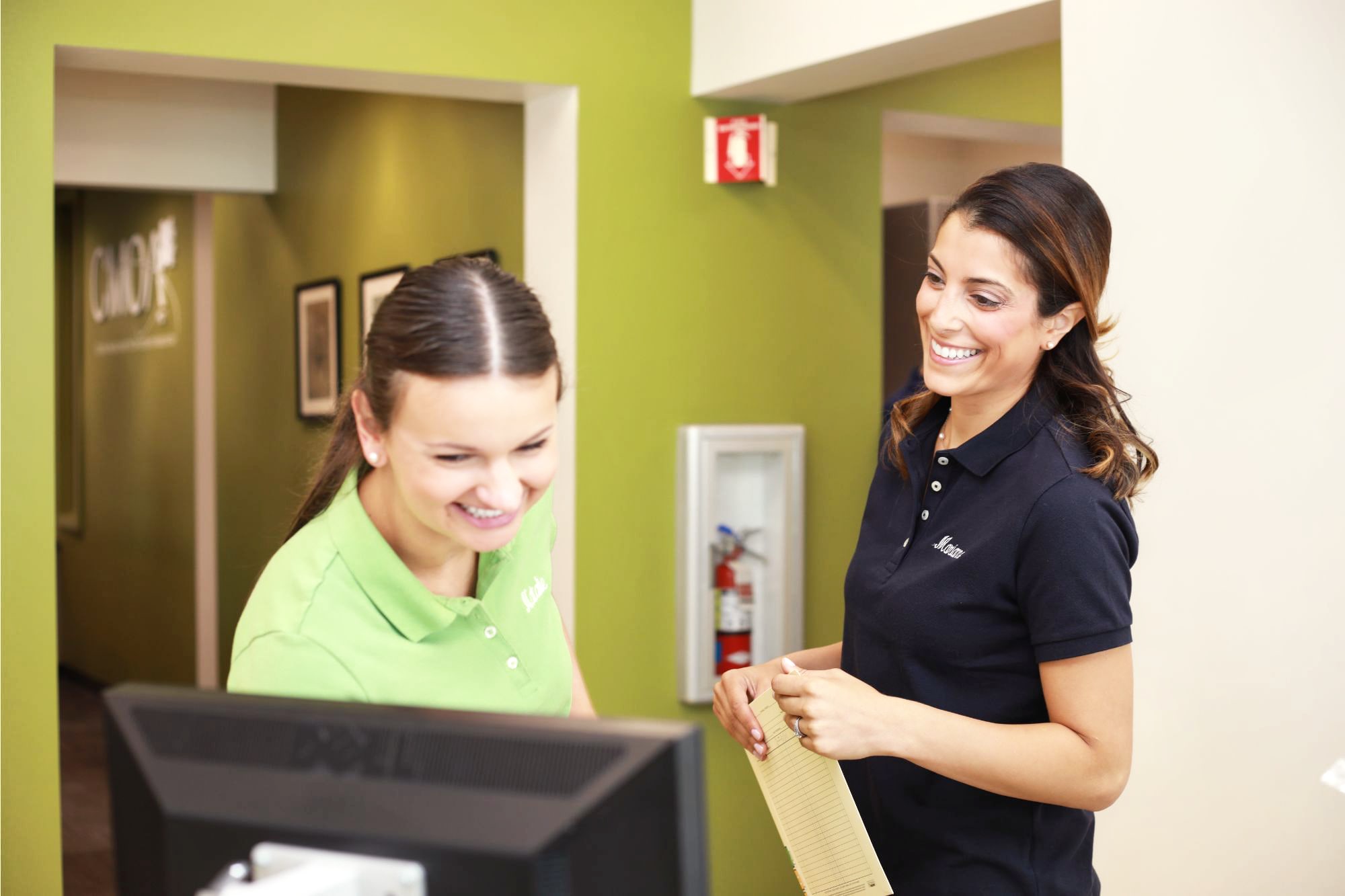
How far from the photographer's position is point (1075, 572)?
5.34ft

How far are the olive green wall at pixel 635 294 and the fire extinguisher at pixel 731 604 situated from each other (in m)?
0.16

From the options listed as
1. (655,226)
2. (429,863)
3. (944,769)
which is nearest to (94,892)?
(655,226)

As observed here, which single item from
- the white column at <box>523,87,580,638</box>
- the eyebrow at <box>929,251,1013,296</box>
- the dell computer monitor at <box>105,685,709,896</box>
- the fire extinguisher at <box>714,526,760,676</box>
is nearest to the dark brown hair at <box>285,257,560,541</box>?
the dell computer monitor at <box>105,685,709,896</box>

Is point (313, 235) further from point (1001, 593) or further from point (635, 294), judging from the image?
point (1001, 593)

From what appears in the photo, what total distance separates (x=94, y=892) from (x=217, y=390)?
3.07m

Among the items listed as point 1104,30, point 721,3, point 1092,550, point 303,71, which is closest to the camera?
point 1092,550

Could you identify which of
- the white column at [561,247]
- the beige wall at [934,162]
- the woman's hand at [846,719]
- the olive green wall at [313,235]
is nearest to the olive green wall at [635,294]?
the white column at [561,247]

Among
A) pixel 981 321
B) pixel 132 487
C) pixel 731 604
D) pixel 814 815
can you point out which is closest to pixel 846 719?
pixel 814 815

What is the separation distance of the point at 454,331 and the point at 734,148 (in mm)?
2793

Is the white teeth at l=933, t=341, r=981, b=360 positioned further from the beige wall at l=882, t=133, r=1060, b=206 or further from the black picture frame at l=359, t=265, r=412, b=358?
the beige wall at l=882, t=133, r=1060, b=206

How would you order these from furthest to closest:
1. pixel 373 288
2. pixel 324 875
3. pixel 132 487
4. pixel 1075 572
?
pixel 132 487 < pixel 373 288 < pixel 1075 572 < pixel 324 875

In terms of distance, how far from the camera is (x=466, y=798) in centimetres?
101

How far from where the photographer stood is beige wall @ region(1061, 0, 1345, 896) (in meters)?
2.37

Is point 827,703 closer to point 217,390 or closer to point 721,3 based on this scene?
point 721,3
